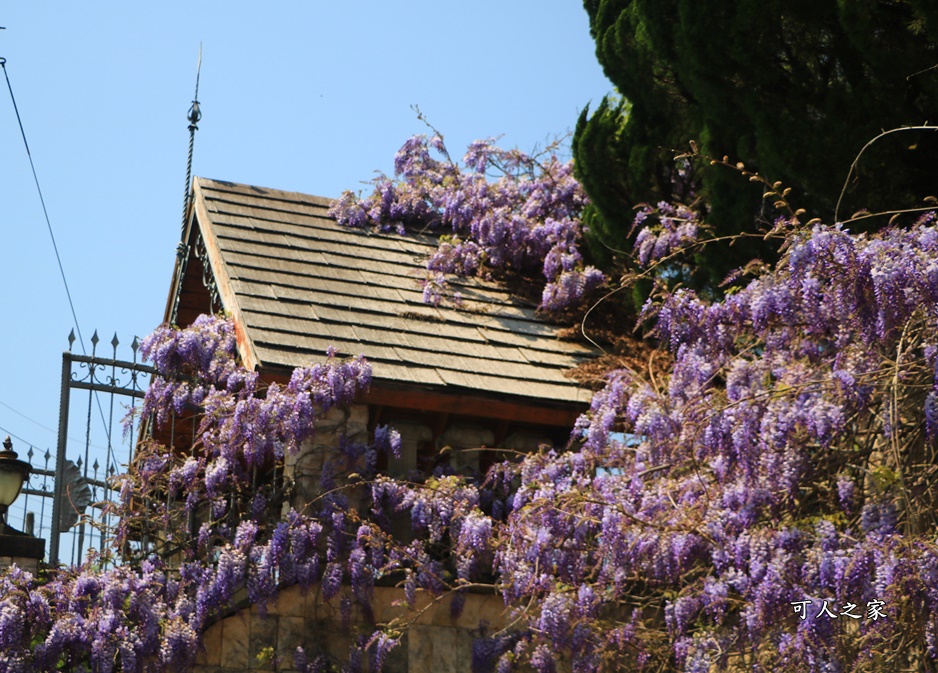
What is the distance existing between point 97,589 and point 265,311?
2.29 metres

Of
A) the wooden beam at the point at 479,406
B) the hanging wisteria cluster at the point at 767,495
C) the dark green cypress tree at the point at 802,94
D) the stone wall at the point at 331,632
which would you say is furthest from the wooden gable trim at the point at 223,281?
the dark green cypress tree at the point at 802,94

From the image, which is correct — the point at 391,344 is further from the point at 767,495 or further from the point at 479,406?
the point at 767,495

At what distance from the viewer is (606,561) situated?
24.3 ft

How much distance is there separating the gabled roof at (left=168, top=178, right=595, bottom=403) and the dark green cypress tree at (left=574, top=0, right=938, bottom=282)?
1646 mm

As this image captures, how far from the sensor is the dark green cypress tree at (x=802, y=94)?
305 inches

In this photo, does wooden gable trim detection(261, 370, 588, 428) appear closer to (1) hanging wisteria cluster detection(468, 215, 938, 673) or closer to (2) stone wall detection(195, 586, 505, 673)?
(1) hanging wisteria cluster detection(468, 215, 938, 673)

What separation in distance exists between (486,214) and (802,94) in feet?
12.7

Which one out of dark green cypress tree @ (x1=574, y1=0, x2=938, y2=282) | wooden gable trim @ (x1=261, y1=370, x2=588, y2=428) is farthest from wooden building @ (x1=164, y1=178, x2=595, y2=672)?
dark green cypress tree @ (x1=574, y1=0, x2=938, y2=282)

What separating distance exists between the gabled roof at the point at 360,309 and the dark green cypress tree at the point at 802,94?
165 centimetres

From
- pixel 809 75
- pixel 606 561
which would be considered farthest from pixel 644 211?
pixel 606 561

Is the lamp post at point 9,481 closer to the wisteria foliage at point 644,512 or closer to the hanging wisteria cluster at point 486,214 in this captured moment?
the wisteria foliage at point 644,512

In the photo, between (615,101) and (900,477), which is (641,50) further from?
(900,477)

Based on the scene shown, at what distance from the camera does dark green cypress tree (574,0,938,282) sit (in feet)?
25.4

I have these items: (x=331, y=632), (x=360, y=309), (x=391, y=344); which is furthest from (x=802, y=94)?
(x=331, y=632)
